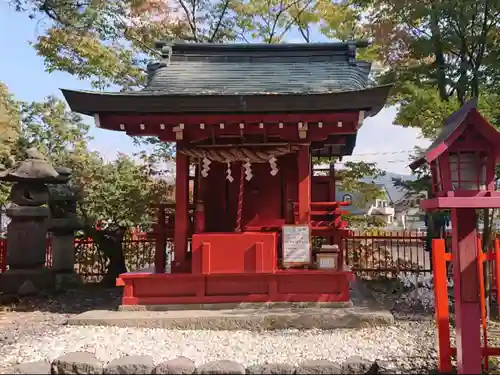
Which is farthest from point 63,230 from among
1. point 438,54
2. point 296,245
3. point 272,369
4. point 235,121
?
point 438,54

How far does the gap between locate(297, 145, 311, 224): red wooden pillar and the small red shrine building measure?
2cm

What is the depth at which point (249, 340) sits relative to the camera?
623 centimetres

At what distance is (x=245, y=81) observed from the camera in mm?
9008

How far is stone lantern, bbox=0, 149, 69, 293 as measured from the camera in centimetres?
1022

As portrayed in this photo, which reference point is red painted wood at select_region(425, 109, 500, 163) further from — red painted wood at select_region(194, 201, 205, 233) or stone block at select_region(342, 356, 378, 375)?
red painted wood at select_region(194, 201, 205, 233)

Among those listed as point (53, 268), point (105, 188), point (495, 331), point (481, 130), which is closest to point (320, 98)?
point (481, 130)

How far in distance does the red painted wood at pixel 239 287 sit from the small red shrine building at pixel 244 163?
2 cm

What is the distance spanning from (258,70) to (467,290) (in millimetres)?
6816

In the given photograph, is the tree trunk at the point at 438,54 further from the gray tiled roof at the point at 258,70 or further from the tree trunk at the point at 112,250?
the tree trunk at the point at 112,250

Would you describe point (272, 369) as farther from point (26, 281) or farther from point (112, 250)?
point (112, 250)

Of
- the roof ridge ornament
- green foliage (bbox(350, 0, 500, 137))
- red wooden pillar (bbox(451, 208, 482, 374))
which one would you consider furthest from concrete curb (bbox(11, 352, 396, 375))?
the roof ridge ornament

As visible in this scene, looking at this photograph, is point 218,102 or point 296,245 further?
point 296,245

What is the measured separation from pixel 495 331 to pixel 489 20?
6200mm

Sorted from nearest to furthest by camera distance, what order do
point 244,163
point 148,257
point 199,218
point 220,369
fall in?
point 220,369, point 199,218, point 244,163, point 148,257
